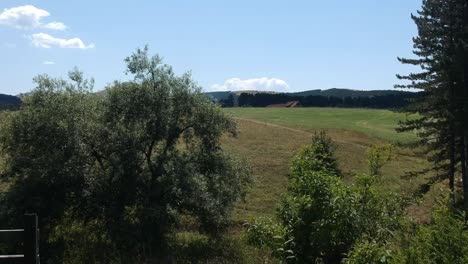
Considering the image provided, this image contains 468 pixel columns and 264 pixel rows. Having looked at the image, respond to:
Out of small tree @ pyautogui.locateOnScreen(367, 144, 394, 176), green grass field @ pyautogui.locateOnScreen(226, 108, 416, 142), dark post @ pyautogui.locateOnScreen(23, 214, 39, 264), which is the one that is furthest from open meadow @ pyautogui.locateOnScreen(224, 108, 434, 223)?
dark post @ pyautogui.locateOnScreen(23, 214, 39, 264)

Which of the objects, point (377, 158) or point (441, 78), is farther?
point (441, 78)

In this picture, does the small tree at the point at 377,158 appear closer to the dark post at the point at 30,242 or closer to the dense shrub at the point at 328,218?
the dense shrub at the point at 328,218

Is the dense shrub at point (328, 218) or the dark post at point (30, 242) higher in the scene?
the dark post at point (30, 242)

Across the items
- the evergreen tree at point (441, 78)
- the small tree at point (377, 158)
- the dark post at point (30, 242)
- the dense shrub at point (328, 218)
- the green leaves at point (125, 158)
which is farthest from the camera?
the evergreen tree at point (441, 78)

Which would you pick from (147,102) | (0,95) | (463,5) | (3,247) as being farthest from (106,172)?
(0,95)

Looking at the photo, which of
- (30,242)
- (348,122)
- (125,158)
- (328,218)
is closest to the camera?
(30,242)

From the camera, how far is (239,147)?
1877 inches

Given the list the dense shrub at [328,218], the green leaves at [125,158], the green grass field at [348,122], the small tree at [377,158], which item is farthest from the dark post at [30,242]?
the green grass field at [348,122]

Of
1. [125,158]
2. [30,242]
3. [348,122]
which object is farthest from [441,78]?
[348,122]

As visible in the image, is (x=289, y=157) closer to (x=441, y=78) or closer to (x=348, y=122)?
(x=441, y=78)

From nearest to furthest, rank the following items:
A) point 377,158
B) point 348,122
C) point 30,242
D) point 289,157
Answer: point 30,242
point 377,158
point 289,157
point 348,122

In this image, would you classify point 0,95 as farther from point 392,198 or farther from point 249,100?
point 392,198

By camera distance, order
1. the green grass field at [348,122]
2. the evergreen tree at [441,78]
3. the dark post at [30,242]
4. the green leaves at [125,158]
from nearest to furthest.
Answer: the dark post at [30,242], the green leaves at [125,158], the evergreen tree at [441,78], the green grass field at [348,122]

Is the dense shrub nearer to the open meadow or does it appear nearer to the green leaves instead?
the green leaves
